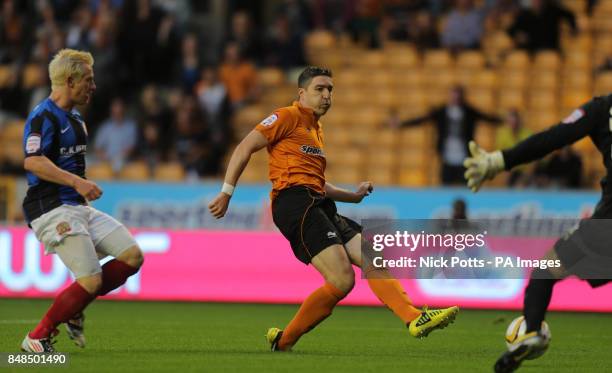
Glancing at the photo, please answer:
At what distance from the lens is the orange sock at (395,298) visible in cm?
904

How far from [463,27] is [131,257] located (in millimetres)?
11577

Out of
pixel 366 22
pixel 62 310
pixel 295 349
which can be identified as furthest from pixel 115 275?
pixel 366 22

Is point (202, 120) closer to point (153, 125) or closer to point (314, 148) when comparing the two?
point (153, 125)

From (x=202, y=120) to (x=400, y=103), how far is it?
303 centimetres

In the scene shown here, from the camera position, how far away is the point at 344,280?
8.95 metres

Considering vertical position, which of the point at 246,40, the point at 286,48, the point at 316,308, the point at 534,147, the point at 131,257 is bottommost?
the point at 316,308

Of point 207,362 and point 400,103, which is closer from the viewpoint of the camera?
point 207,362

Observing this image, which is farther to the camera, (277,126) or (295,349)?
(295,349)

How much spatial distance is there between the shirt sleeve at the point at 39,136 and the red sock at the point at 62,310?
3.10 feet

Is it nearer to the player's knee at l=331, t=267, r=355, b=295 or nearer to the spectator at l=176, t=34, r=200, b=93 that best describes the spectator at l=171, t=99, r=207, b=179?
the spectator at l=176, t=34, r=200, b=93

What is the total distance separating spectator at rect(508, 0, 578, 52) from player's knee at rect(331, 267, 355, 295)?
10.9 meters

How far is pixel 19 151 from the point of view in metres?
20.9

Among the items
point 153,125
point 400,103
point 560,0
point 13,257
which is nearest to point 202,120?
point 153,125

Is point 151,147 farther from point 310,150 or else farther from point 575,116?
point 575,116
